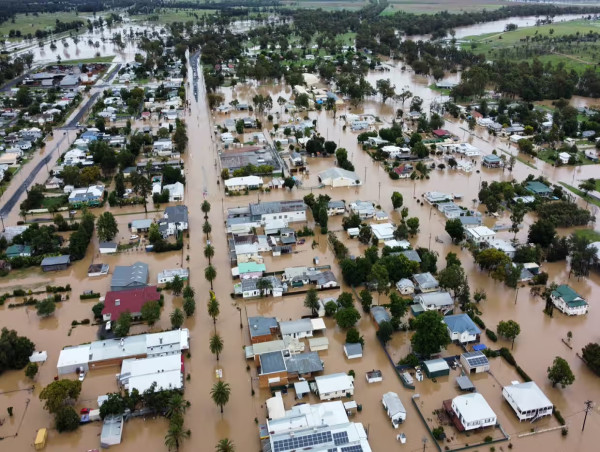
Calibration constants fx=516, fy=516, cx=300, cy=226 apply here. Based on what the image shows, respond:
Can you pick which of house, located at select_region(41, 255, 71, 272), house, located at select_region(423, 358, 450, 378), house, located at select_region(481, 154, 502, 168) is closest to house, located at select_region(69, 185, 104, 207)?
house, located at select_region(41, 255, 71, 272)

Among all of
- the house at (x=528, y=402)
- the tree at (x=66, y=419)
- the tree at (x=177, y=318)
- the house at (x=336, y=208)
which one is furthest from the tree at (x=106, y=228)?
the house at (x=528, y=402)

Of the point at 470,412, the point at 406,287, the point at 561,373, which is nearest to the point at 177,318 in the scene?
the point at 406,287

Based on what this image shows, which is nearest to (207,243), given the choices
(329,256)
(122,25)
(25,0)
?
(329,256)

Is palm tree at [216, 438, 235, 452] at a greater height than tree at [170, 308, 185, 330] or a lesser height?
lesser

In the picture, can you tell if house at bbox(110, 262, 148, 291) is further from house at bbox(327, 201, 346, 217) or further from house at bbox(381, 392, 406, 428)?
house at bbox(381, 392, 406, 428)

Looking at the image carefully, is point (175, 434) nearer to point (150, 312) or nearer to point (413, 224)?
point (150, 312)

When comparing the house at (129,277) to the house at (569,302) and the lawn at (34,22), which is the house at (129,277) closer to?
the house at (569,302)
